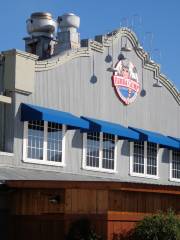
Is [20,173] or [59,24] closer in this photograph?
[20,173]

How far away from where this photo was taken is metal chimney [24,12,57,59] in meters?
29.6

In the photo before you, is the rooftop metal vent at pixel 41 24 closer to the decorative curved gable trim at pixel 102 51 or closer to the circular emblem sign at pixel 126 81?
the decorative curved gable trim at pixel 102 51

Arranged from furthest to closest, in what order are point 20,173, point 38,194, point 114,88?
point 114,88 → point 20,173 → point 38,194

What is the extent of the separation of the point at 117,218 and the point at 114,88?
11201mm

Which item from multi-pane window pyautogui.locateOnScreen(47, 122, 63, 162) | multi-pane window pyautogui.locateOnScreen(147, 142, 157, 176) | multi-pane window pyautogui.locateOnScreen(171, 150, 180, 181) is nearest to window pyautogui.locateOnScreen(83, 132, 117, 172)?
multi-pane window pyautogui.locateOnScreen(47, 122, 63, 162)

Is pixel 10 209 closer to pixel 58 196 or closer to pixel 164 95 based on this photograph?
pixel 58 196

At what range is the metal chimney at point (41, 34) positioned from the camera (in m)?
29.6

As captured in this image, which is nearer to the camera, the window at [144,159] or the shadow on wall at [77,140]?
the shadow on wall at [77,140]

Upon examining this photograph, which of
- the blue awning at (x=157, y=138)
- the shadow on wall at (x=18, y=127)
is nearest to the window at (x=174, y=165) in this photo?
the blue awning at (x=157, y=138)

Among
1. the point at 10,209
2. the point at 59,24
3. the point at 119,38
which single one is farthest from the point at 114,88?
the point at 10,209

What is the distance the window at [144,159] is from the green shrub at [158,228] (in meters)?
10.5

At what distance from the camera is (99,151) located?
89.5 feet

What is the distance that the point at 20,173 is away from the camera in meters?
22.0

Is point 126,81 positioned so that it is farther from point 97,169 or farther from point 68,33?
point 97,169
